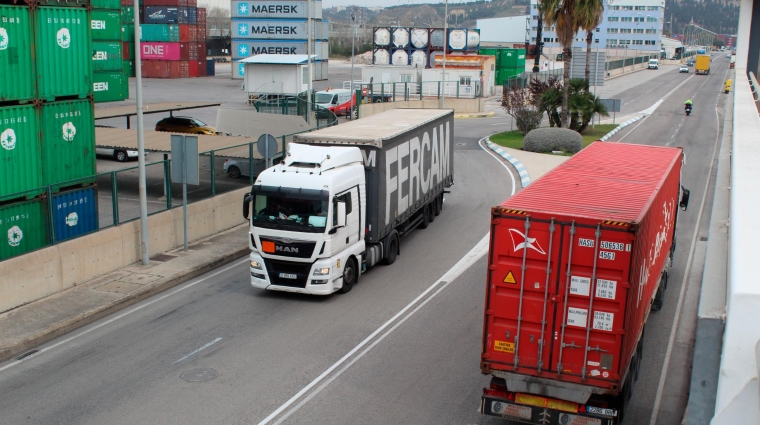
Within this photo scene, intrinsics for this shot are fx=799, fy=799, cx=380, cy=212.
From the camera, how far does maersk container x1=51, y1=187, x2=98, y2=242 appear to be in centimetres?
1703

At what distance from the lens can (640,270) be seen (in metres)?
10.2

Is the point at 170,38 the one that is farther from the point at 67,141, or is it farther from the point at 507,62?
the point at 67,141

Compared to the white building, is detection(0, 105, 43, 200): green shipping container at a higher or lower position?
lower

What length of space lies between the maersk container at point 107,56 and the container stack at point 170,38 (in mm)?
A: 46216

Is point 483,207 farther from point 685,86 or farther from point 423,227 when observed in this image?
point 685,86

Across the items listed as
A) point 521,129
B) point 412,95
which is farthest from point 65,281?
point 412,95

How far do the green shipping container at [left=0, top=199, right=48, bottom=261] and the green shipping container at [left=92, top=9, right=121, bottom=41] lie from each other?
28.3 meters

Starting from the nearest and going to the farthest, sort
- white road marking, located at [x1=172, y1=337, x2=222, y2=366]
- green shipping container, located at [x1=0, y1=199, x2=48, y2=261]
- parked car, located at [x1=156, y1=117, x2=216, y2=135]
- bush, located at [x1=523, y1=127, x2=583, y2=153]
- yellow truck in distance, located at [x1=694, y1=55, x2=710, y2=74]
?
white road marking, located at [x1=172, y1=337, x2=222, y2=366]
green shipping container, located at [x1=0, y1=199, x2=48, y2=261]
bush, located at [x1=523, y1=127, x2=583, y2=153]
parked car, located at [x1=156, y1=117, x2=216, y2=135]
yellow truck in distance, located at [x1=694, y1=55, x2=710, y2=74]

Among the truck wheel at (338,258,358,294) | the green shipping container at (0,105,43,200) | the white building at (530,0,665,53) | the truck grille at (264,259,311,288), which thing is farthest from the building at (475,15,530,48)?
the truck grille at (264,259,311,288)

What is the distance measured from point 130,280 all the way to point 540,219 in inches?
402

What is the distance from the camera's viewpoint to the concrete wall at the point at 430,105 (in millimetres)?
48406

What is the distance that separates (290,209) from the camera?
51.5 feet

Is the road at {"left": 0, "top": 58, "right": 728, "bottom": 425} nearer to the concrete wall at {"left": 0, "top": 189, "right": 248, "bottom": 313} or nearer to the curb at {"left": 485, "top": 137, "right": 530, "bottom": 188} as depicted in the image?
the concrete wall at {"left": 0, "top": 189, "right": 248, "bottom": 313}

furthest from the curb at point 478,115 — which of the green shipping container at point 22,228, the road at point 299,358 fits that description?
the green shipping container at point 22,228
